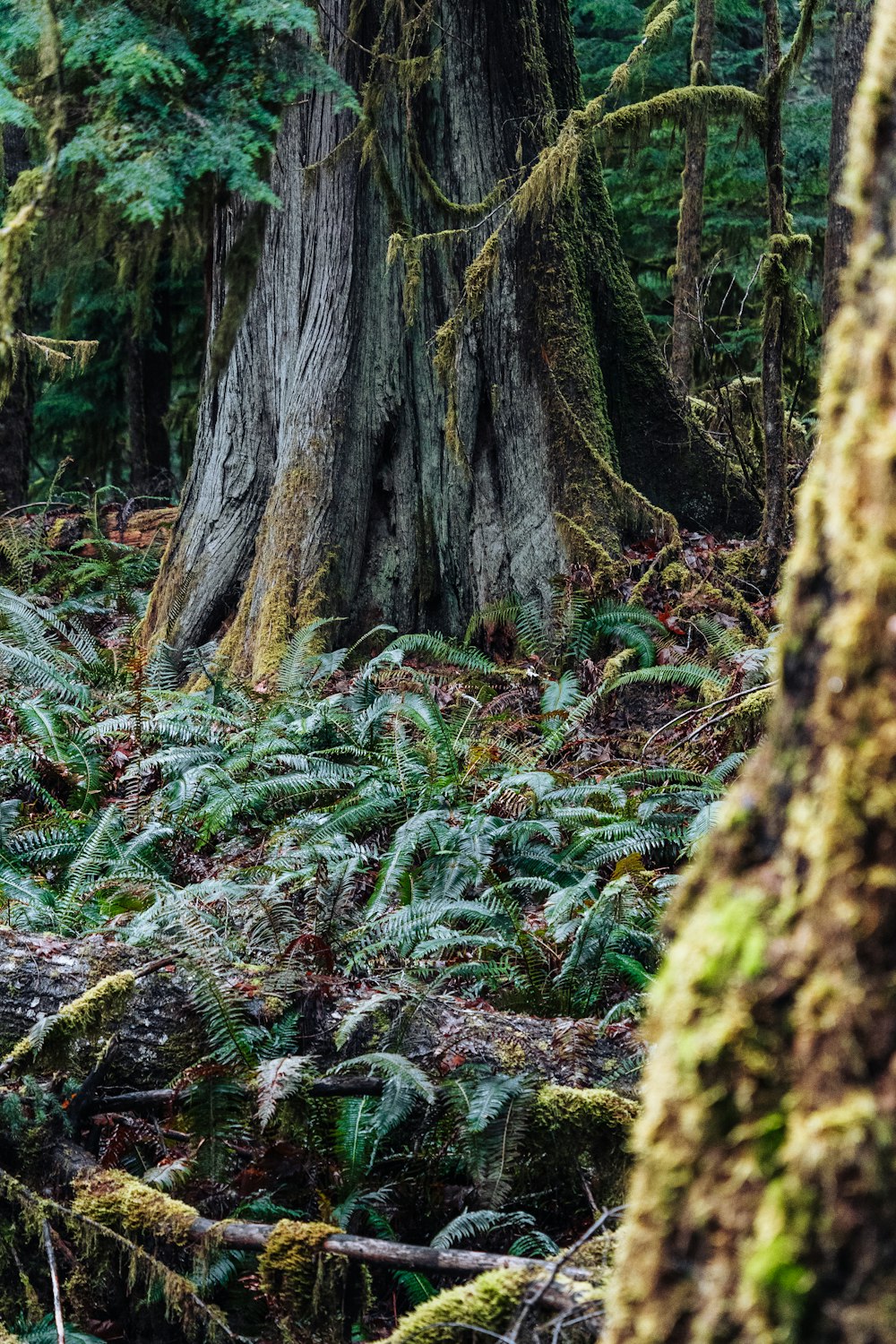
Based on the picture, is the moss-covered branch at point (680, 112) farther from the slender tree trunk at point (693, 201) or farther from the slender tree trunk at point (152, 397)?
the slender tree trunk at point (152, 397)

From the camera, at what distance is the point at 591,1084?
2.54 meters

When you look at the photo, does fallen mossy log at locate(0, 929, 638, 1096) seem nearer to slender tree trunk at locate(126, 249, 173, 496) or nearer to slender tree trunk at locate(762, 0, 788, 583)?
slender tree trunk at locate(762, 0, 788, 583)

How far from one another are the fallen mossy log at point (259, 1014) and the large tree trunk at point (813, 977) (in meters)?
1.59

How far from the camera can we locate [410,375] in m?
7.51

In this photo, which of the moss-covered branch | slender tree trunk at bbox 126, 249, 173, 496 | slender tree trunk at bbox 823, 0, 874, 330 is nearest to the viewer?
the moss-covered branch

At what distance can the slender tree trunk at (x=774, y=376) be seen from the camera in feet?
22.0

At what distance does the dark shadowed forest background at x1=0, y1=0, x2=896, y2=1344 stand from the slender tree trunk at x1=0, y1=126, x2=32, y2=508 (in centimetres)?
6

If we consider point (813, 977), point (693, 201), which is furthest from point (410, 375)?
point (813, 977)

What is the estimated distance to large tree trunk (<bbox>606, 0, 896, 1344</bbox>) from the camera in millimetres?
802

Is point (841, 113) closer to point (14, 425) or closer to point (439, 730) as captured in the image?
point (439, 730)

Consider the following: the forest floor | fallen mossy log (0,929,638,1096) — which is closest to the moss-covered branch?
the forest floor

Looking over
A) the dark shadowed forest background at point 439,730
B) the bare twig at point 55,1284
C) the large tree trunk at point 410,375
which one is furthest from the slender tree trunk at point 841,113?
the bare twig at point 55,1284

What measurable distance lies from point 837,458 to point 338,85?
4016mm

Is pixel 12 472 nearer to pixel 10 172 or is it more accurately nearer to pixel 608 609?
pixel 10 172
